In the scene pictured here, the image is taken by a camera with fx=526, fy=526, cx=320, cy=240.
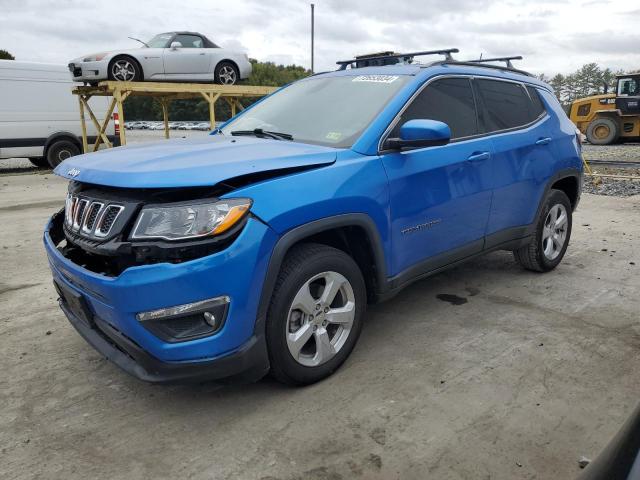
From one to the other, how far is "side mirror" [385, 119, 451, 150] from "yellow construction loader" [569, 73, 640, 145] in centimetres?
1954

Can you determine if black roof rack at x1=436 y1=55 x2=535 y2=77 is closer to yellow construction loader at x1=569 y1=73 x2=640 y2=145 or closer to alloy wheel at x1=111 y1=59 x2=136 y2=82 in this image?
alloy wheel at x1=111 y1=59 x2=136 y2=82

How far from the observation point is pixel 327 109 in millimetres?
3463

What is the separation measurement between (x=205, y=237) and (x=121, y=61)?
11.8 metres

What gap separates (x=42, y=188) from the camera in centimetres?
1085

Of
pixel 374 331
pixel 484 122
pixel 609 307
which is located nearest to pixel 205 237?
pixel 374 331

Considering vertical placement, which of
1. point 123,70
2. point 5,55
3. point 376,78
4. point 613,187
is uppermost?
point 5,55

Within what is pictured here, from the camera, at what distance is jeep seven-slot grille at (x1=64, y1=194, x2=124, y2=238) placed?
2.47 m

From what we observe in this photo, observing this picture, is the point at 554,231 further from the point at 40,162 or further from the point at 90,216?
the point at 40,162

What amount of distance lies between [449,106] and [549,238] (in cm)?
183

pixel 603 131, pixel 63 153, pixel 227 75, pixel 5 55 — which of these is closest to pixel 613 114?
pixel 603 131

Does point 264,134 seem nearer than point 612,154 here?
Yes

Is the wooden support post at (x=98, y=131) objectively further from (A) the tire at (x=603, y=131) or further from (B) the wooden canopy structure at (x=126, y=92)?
(A) the tire at (x=603, y=131)

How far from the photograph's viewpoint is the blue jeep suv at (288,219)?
234cm

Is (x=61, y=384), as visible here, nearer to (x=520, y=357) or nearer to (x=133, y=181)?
(x=133, y=181)
